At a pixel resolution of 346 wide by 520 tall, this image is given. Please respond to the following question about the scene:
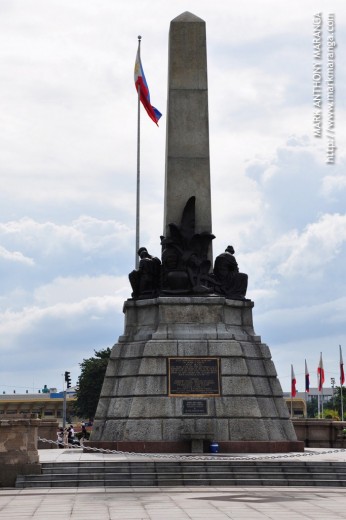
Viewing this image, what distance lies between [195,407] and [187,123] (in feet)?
28.6

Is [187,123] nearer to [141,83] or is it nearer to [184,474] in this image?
[141,83]

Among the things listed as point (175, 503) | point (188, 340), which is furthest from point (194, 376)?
point (175, 503)

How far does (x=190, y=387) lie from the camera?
26.9 metres

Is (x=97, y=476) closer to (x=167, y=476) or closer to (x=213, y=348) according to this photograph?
(x=167, y=476)

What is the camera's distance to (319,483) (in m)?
21.7

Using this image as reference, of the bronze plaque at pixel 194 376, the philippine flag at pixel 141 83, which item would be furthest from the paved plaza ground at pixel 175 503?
the philippine flag at pixel 141 83

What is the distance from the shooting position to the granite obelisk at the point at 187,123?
97.6 feet

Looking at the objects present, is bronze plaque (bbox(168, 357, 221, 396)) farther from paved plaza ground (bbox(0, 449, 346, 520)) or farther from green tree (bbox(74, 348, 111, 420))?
green tree (bbox(74, 348, 111, 420))

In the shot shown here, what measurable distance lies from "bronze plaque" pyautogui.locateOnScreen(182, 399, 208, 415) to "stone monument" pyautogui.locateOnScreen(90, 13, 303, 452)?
27 millimetres

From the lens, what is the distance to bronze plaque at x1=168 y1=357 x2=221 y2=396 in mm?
26812

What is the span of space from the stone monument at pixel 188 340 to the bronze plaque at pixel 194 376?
0.09ft

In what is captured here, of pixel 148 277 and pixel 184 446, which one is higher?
pixel 148 277

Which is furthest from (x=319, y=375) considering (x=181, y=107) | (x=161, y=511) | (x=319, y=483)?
(x=161, y=511)

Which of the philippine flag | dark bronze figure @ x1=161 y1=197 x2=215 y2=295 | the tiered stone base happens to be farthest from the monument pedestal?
the philippine flag
